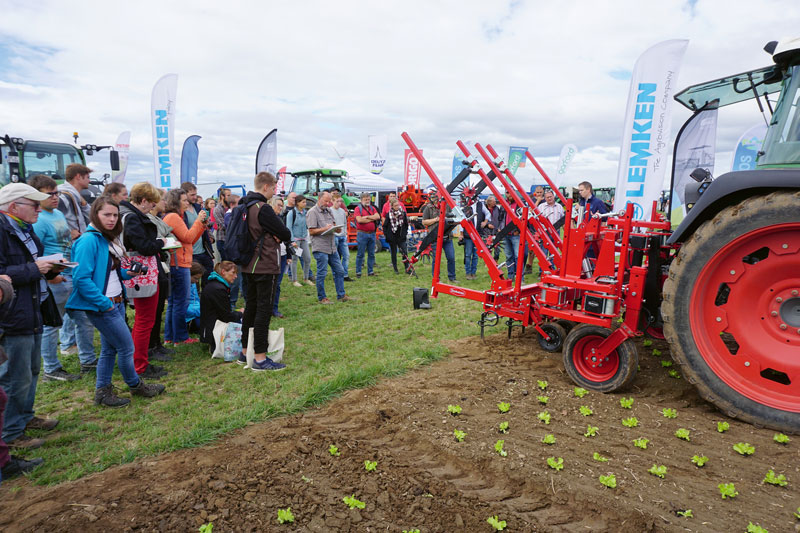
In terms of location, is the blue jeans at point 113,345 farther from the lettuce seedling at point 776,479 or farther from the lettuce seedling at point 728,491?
the lettuce seedling at point 776,479

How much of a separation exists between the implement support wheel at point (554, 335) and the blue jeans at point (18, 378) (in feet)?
15.3

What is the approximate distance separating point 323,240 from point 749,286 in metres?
6.18

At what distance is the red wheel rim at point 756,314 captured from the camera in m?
3.28

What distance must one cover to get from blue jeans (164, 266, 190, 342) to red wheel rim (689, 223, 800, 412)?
553 centimetres

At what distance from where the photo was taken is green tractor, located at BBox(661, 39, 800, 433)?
324 centimetres

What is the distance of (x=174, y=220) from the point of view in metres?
5.61

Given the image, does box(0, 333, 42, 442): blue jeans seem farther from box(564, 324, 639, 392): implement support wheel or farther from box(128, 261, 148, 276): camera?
box(564, 324, 639, 392): implement support wheel

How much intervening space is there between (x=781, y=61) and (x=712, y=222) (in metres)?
1.54

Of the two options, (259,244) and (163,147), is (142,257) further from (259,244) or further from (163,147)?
(163,147)

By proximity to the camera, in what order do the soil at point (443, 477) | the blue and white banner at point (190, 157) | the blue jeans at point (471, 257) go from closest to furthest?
the soil at point (443, 477), the blue jeans at point (471, 257), the blue and white banner at point (190, 157)

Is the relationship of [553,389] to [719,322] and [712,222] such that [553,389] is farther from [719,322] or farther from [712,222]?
[712,222]

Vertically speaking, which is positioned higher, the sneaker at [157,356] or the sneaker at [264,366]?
the sneaker at [264,366]

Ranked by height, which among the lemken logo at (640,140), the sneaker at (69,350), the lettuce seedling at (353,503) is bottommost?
the sneaker at (69,350)

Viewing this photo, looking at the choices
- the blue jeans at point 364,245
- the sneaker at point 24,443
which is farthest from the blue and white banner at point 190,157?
the sneaker at point 24,443
